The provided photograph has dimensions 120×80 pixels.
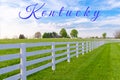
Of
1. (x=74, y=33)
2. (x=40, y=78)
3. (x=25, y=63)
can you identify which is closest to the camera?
(x=25, y=63)

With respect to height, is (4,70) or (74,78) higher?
(4,70)

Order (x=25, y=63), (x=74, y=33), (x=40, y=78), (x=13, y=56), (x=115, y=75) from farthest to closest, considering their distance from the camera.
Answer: (x=74, y=33) → (x=115, y=75) → (x=40, y=78) → (x=25, y=63) → (x=13, y=56)

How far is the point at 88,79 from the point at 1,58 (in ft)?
11.6

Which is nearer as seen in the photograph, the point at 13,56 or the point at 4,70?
the point at 4,70

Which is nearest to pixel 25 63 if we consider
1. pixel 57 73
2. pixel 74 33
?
pixel 57 73

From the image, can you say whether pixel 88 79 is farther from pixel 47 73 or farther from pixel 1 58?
pixel 1 58

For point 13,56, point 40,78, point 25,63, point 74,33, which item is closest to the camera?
point 13,56

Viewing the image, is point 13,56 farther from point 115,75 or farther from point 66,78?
point 115,75

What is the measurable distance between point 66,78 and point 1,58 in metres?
3.19

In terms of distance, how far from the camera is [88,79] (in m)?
8.96

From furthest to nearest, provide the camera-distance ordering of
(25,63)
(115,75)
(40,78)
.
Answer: (115,75)
(40,78)
(25,63)

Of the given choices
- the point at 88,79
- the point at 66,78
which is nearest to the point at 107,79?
the point at 88,79

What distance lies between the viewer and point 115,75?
9.84 m

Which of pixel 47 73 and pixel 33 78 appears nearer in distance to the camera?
pixel 33 78
